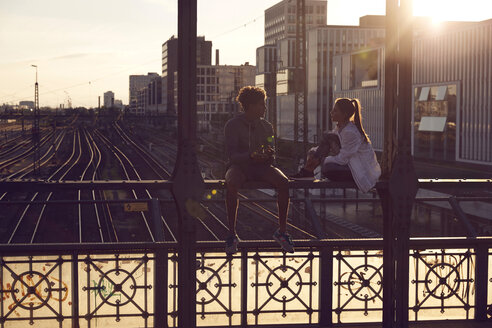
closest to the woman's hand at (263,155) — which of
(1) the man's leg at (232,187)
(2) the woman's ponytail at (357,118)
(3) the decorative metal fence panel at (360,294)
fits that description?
(1) the man's leg at (232,187)

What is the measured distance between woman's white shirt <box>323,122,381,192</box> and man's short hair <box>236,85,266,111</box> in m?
0.77

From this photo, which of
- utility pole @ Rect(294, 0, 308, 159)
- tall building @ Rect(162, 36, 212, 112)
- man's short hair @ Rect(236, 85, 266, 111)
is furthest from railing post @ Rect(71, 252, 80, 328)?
tall building @ Rect(162, 36, 212, 112)

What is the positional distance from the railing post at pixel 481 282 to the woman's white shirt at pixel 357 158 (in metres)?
2.37

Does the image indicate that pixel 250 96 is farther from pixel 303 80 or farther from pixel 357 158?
pixel 303 80

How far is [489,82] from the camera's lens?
4622 cm

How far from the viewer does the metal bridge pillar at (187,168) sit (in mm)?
4898

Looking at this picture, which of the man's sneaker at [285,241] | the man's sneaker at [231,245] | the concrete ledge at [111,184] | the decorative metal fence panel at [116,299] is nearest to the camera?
the concrete ledge at [111,184]

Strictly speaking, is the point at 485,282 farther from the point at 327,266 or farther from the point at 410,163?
the point at 410,163

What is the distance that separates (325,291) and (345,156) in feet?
6.59

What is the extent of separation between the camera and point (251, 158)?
204 inches

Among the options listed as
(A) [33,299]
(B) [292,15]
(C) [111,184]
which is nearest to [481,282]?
(C) [111,184]

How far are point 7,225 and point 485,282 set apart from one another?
92.7ft

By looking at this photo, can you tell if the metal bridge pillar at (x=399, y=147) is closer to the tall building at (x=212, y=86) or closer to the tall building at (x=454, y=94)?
the tall building at (x=454, y=94)

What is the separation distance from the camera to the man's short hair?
5375 millimetres
